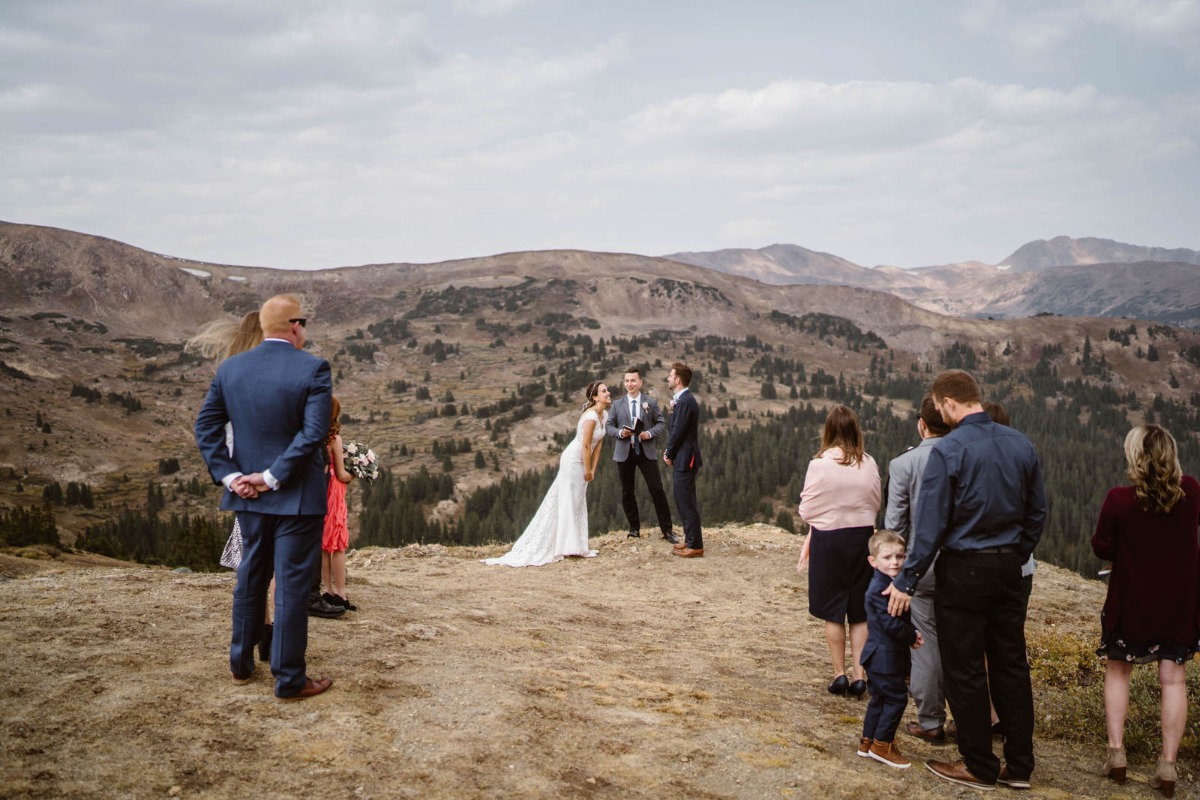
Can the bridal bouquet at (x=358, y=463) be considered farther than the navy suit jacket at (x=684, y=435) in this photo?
No

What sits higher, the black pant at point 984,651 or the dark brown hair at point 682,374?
the dark brown hair at point 682,374

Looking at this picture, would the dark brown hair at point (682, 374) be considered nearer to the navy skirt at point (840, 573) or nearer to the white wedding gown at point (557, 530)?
the white wedding gown at point (557, 530)

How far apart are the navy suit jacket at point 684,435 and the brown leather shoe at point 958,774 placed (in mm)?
7098

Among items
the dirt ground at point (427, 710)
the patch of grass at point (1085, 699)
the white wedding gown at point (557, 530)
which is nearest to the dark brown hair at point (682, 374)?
the white wedding gown at point (557, 530)

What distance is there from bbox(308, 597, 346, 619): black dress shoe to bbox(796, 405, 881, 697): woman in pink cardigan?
4.62 m

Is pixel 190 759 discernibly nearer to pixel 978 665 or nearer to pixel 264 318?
pixel 264 318

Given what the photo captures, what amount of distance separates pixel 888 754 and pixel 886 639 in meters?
0.76

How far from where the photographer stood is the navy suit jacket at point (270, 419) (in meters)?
5.24

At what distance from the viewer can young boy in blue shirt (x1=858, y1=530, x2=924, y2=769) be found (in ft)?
17.6

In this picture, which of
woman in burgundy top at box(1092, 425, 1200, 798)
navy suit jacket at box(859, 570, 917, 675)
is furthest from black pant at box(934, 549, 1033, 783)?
woman in burgundy top at box(1092, 425, 1200, 798)

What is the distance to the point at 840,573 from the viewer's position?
263 inches

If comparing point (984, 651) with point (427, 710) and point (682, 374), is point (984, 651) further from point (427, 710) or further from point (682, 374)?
point (682, 374)

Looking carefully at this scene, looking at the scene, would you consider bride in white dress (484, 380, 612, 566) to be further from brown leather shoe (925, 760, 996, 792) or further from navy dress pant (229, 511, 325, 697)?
brown leather shoe (925, 760, 996, 792)

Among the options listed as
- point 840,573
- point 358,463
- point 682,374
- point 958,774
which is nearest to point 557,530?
point 682,374
